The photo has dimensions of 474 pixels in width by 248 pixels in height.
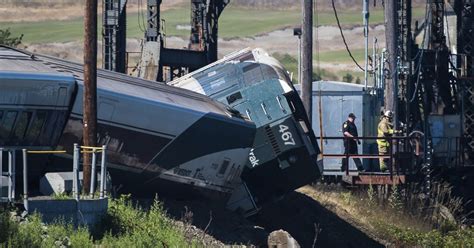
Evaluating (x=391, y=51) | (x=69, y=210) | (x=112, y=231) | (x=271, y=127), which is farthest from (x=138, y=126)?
(x=391, y=51)

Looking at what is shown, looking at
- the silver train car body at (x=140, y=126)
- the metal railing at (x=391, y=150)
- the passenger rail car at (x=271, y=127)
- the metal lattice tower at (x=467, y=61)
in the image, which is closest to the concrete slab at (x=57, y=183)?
the silver train car body at (x=140, y=126)

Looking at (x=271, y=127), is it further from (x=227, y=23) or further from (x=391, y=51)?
(x=227, y=23)

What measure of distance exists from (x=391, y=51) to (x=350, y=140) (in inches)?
104

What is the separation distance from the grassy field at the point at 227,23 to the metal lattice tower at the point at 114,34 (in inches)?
1649

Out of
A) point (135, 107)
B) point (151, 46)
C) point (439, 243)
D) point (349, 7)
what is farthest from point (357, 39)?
point (135, 107)

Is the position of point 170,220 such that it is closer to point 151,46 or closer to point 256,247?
point 256,247

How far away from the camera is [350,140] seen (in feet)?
115

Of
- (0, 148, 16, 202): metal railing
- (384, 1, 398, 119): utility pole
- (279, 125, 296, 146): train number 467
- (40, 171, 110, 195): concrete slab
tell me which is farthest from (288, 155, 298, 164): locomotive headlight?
(0, 148, 16, 202): metal railing

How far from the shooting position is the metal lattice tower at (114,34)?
39.3 m

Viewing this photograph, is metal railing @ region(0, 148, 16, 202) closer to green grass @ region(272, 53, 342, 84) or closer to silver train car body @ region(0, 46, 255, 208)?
silver train car body @ region(0, 46, 255, 208)

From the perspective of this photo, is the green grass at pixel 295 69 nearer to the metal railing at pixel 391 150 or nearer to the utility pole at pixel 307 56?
the metal railing at pixel 391 150

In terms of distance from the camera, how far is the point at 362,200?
34250 millimetres

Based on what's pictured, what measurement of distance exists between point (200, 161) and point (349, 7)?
82.4m

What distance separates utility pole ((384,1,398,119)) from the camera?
3416 centimetres
